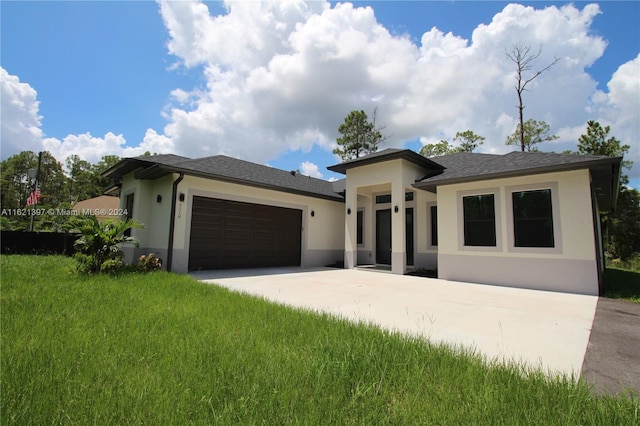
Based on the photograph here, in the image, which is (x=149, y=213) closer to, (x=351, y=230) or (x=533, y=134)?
(x=351, y=230)

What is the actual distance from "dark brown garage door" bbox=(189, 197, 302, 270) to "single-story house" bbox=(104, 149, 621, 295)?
4cm

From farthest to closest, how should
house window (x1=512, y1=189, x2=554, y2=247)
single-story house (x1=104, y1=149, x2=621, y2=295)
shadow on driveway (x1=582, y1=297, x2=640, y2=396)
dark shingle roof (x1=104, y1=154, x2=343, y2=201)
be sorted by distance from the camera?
dark shingle roof (x1=104, y1=154, x2=343, y2=201) < house window (x1=512, y1=189, x2=554, y2=247) < single-story house (x1=104, y1=149, x2=621, y2=295) < shadow on driveway (x1=582, y1=297, x2=640, y2=396)

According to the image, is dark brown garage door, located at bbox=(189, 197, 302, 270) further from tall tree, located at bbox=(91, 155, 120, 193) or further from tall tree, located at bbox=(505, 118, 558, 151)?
tall tree, located at bbox=(91, 155, 120, 193)

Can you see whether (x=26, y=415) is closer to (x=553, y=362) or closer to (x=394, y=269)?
(x=553, y=362)

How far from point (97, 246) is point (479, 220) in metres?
10.8

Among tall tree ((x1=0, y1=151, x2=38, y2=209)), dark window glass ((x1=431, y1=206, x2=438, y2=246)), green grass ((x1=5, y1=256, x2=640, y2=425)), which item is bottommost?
green grass ((x1=5, y1=256, x2=640, y2=425))

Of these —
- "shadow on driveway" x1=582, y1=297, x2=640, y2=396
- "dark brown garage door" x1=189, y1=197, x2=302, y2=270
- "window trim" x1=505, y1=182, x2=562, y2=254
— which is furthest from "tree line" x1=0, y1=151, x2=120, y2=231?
"shadow on driveway" x1=582, y1=297, x2=640, y2=396

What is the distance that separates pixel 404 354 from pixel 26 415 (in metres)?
2.85

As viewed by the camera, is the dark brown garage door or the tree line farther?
the tree line

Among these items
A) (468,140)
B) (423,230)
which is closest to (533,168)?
(423,230)

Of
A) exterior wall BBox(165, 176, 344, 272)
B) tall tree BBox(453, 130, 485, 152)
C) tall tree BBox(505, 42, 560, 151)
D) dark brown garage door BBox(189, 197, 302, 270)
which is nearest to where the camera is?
exterior wall BBox(165, 176, 344, 272)

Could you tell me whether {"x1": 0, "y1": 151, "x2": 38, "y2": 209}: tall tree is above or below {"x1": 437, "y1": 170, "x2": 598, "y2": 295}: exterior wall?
above

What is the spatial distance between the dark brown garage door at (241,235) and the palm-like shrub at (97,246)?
7.54ft

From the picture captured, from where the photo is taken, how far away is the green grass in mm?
1828
